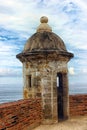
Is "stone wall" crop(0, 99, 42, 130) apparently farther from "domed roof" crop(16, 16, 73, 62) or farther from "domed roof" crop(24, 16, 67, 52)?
"domed roof" crop(24, 16, 67, 52)

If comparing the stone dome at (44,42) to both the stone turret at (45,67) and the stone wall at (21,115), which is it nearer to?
the stone turret at (45,67)

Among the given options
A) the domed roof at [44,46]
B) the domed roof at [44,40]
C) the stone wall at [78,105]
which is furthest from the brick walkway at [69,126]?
the domed roof at [44,40]

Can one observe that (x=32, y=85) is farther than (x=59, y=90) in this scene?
No

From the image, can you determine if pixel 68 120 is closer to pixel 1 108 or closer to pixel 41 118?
pixel 41 118

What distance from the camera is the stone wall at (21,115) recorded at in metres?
7.22

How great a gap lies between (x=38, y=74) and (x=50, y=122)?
170cm

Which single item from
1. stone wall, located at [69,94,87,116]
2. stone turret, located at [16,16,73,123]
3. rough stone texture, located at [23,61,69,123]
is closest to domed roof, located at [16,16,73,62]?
stone turret, located at [16,16,73,123]

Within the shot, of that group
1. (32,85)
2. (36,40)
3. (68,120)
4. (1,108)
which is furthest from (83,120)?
(1,108)

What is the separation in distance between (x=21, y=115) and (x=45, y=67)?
214 centimetres

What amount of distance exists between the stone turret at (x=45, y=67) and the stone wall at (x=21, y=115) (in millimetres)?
381

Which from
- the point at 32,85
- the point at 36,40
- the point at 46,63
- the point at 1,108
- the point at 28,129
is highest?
the point at 36,40

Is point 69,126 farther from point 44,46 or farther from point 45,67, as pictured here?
point 44,46

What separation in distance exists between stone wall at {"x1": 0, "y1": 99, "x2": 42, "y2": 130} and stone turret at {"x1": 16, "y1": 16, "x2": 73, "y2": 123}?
38cm

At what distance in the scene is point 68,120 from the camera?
32.6 ft
